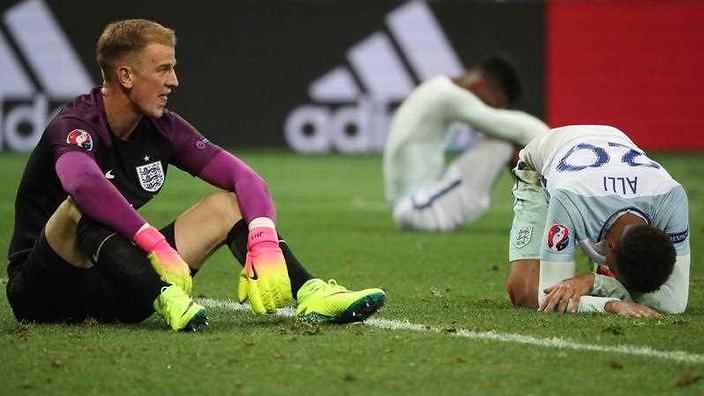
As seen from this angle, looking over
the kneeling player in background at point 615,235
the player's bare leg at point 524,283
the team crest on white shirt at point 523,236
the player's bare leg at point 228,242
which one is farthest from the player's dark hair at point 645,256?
the team crest on white shirt at point 523,236

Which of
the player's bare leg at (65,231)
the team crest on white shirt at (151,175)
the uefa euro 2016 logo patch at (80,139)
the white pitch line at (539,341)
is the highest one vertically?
the uefa euro 2016 logo patch at (80,139)

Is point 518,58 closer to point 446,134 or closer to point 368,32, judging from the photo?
point 368,32

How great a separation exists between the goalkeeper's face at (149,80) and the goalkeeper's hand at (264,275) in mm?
656

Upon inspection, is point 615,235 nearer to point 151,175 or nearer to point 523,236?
point 523,236

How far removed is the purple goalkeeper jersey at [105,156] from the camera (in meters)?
6.00

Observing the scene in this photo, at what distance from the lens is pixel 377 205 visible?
47.6 feet

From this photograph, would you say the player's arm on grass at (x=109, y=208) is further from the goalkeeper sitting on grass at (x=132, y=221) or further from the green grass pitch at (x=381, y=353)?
the green grass pitch at (x=381, y=353)

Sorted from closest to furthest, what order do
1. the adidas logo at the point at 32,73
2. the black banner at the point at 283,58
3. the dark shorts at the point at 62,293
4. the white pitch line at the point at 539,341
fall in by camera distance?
the white pitch line at the point at 539,341 < the dark shorts at the point at 62,293 < the adidas logo at the point at 32,73 < the black banner at the point at 283,58

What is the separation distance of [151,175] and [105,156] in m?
0.22

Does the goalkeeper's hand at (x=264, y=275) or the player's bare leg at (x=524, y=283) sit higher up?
the goalkeeper's hand at (x=264, y=275)

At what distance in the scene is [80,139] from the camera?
590cm

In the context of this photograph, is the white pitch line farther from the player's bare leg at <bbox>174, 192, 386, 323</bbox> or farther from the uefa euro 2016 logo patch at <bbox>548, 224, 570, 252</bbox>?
the uefa euro 2016 logo patch at <bbox>548, 224, 570, 252</bbox>

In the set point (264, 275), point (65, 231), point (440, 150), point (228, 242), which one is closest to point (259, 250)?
point (264, 275)

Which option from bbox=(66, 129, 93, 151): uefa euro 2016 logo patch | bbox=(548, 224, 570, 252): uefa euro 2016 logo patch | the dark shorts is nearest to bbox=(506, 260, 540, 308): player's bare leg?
bbox=(548, 224, 570, 252): uefa euro 2016 logo patch
